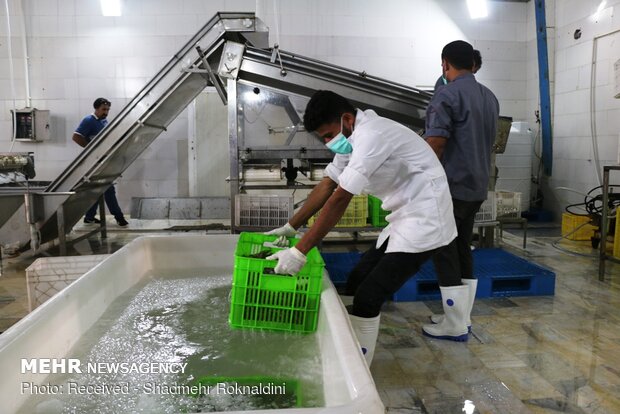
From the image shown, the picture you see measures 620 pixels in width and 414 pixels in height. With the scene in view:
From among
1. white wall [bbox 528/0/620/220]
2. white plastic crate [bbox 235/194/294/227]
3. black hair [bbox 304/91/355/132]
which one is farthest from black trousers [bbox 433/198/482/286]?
white wall [bbox 528/0/620/220]

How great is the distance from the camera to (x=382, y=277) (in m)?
1.65

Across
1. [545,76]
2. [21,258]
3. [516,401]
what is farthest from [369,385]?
[545,76]

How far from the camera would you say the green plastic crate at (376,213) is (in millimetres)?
3566

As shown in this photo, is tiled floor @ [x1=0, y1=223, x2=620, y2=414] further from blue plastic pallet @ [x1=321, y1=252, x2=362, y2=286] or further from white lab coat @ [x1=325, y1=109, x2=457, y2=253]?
white lab coat @ [x1=325, y1=109, x2=457, y2=253]

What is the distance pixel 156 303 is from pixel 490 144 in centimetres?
177

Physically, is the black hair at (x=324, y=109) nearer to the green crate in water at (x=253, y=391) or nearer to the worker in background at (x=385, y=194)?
the worker in background at (x=385, y=194)

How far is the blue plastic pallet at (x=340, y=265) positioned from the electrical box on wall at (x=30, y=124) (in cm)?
433

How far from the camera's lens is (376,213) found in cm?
359

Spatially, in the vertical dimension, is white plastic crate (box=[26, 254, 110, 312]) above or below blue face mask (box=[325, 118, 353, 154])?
below

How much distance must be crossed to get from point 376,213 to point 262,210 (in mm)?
901

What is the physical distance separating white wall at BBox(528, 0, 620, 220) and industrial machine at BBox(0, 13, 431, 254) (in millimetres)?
2377

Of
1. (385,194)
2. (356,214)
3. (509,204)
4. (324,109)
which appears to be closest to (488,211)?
(509,204)

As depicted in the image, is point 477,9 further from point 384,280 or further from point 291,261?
point 291,261

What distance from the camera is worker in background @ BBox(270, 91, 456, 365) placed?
1489 millimetres
